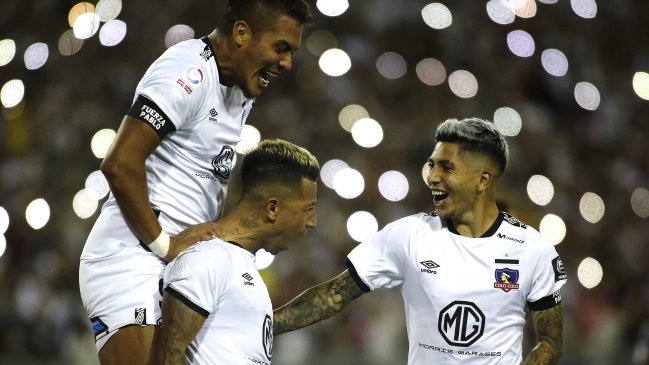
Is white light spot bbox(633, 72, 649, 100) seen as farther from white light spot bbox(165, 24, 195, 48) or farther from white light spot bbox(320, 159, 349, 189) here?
white light spot bbox(165, 24, 195, 48)

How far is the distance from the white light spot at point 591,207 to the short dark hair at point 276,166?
227 inches

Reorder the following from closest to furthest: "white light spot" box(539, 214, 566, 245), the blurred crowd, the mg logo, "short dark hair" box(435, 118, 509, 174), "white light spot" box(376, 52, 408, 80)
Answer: the mg logo
"short dark hair" box(435, 118, 509, 174)
the blurred crowd
"white light spot" box(539, 214, 566, 245)
"white light spot" box(376, 52, 408, 80)

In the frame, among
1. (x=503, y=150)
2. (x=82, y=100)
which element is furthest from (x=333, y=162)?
(x=503, y=150)

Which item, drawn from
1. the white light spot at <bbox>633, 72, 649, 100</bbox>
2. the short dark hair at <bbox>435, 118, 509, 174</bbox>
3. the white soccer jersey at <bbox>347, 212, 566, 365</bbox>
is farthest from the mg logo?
the white light spot at <bbox>633, 72, 649, 100</bbox>

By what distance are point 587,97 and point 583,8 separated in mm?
1221

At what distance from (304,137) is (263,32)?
5.46 meters

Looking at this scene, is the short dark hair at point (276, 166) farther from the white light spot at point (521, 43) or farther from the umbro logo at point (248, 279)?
the white light spot at point (521, 43)

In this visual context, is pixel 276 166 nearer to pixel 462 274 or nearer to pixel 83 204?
pixel 462 274

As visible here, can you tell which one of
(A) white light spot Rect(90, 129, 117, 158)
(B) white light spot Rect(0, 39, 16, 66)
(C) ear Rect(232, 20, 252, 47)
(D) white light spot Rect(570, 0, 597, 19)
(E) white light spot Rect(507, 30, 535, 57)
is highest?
(D) white light spot Rect(570, 0, 597, 19)

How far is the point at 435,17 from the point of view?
9500mm

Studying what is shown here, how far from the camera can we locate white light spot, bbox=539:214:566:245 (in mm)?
8141

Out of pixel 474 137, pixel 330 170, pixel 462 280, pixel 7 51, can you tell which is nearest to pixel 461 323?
pixel 462 280

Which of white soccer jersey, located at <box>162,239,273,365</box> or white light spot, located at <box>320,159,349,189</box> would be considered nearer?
white soccer jersey, located at <box>162,239,273,365</box>

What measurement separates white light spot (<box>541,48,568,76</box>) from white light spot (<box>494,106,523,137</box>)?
809 mm
